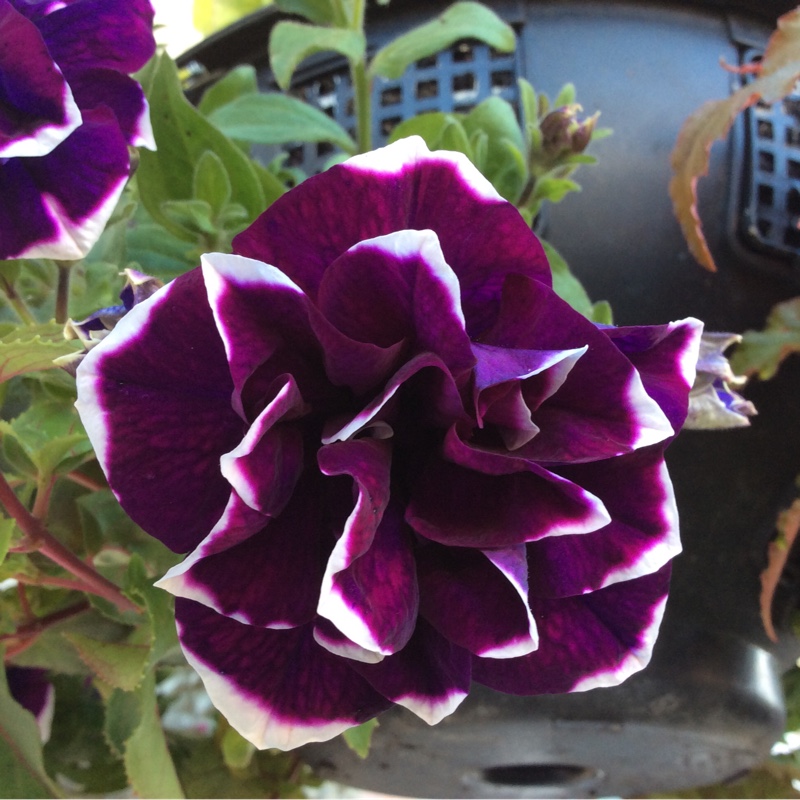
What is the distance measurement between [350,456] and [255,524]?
0.03m

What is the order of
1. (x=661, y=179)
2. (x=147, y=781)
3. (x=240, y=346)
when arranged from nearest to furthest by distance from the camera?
(x=240, y=346), (x=147, y=781), (x=661, y=179)

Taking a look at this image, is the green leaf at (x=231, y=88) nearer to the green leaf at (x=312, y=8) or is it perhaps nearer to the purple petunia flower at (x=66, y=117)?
the green leaf at (x=312, y=8)

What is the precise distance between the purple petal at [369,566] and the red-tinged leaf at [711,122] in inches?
10.7

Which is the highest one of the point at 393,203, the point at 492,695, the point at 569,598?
the point at 393,203

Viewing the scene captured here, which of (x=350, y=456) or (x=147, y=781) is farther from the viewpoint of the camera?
(x=147, y=781)

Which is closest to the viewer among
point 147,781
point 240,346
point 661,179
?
point 240,346

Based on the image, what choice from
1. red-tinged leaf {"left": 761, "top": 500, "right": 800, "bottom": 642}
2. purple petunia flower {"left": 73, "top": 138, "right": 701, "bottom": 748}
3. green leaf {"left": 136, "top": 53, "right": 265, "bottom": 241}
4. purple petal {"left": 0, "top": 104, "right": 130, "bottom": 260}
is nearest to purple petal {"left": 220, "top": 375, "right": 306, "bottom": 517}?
purple petunia flower {"left": 73, "top": 138, "right": 701, "bottom": 748}

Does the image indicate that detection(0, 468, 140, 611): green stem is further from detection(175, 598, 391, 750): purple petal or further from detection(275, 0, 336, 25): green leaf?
detection(275, 0, 336, 25): green leaf

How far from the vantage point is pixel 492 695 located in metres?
0.47

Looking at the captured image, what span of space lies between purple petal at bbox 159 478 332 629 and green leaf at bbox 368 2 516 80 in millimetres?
290

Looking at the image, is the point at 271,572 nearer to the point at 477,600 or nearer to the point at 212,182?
the point at 477,600

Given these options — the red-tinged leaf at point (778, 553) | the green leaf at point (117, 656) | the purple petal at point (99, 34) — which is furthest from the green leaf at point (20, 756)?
the red-tinged leaf at point (778, 553)

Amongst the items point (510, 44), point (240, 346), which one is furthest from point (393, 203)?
point (510, 44)

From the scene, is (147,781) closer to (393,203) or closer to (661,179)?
(393,203)
